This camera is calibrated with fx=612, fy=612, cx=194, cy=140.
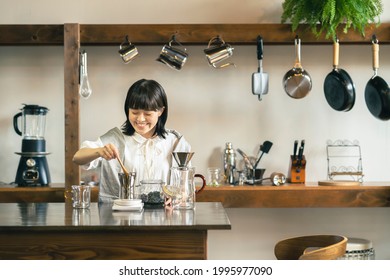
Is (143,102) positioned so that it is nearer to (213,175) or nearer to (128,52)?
(128,52)

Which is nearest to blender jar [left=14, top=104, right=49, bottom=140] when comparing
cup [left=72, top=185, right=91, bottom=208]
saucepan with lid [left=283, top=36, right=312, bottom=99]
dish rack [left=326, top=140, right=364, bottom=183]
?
cup [left=72, top=185, right=91, bottom=208]

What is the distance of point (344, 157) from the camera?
462cm

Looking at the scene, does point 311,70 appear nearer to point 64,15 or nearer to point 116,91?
point 116,91

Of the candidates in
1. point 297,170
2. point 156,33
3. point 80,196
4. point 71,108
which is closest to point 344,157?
point 297,170

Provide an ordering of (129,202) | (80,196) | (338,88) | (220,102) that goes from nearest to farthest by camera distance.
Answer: (129,202) → (80,196) → (338,88) → (220,102)

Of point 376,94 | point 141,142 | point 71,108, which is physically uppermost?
point 376,94

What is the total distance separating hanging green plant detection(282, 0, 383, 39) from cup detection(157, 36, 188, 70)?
0.79 m

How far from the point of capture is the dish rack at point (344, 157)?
461 centimetres

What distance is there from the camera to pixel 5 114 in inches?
180

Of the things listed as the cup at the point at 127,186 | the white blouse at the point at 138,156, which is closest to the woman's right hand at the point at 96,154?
the cup at the point at 127,186

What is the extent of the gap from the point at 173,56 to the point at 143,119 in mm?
1042

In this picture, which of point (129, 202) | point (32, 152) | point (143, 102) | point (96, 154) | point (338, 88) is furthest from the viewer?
point (338, 88)

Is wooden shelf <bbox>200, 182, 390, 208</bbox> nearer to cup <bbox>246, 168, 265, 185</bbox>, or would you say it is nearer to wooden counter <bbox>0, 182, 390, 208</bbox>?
wooden counter <bbox>0, 182, 390, 208</bbox>

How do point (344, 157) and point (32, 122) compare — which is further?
point (344, 157)
